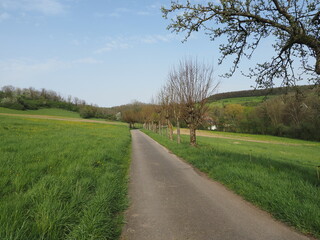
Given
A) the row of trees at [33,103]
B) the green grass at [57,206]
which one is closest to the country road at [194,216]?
the green grass at [57,206]

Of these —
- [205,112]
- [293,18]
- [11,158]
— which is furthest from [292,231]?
[205,112]

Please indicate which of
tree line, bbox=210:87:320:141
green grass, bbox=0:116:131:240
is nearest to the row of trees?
tree line, bbox=210:87:320:141

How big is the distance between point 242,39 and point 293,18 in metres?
1.48

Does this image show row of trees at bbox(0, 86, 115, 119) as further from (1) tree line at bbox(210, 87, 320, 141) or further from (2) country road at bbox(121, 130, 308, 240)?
(2) country road at bbox(121, 130, 308, 240)

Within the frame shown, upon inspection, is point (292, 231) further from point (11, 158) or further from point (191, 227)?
point (11, 158)

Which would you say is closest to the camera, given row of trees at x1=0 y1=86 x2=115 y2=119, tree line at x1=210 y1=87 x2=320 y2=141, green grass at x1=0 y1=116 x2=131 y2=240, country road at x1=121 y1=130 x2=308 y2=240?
green grass at x1=0 y1=116 x2=131 y2=240

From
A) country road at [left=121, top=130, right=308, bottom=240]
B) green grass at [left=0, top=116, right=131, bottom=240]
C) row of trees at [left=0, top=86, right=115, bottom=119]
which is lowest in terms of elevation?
country road at [left=121, top=130, right=308, bottom=240]

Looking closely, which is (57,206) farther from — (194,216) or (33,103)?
(33,103)

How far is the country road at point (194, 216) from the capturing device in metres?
3.06

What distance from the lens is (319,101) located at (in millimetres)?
5785

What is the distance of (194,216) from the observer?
12.1 ft

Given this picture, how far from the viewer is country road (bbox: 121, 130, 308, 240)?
3.06 meters

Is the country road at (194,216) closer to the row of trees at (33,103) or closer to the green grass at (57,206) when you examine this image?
the green grass at (57,206)

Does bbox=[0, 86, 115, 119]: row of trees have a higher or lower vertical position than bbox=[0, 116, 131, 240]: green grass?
higher
